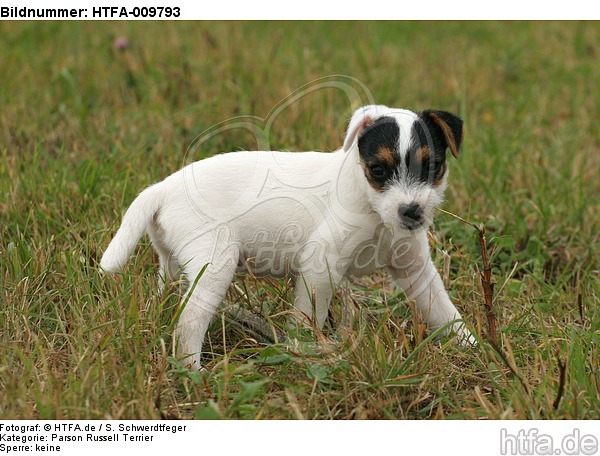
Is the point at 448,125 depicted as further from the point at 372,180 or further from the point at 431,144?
the point at 372,180

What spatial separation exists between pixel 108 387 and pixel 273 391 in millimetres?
783

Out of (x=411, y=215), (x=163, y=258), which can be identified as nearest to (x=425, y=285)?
(x=411, y=215)

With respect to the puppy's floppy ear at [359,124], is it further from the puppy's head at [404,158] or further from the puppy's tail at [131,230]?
the puppy's tail at [131,230]

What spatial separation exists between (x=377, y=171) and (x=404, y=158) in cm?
16

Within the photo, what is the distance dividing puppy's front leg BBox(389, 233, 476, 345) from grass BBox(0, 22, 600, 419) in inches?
4.8

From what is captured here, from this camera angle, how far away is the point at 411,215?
3.97 m

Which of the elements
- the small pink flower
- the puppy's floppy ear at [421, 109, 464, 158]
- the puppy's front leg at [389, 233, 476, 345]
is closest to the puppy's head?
the puppy's floppy ear at [421, 109, 464, 158]

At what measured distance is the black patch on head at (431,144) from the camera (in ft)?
13.2

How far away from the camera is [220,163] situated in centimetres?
451

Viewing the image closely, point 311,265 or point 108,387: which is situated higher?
point 311,265

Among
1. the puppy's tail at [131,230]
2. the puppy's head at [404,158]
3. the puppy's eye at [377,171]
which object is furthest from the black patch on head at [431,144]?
the puppy's tail at [131,230]

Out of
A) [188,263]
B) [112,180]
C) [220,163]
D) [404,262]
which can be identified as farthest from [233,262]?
[112,180]

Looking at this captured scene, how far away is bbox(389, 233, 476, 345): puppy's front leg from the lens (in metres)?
4.46
